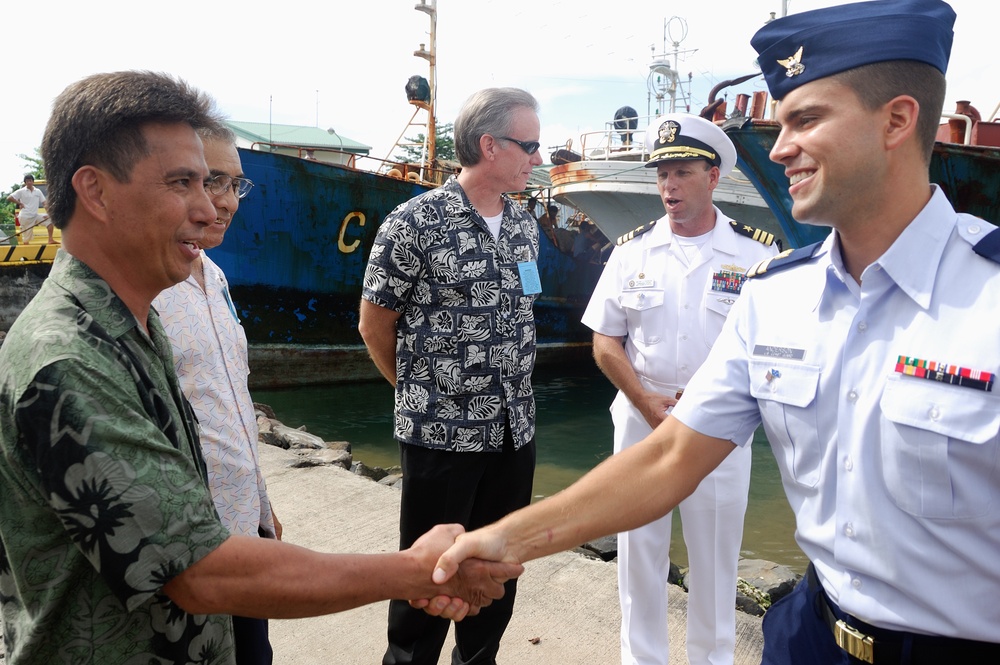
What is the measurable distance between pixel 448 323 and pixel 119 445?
61.8 inches

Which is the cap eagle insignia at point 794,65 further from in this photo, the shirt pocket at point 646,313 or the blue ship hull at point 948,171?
Result: the blue ship hull at point 948,171

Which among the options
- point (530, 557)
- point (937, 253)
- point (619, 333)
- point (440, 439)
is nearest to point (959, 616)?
point (937, 253)

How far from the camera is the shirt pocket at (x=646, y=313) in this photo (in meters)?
3.06

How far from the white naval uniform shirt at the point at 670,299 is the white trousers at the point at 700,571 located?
48 centimetres

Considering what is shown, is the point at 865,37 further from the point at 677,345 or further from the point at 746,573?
the point at 746,573

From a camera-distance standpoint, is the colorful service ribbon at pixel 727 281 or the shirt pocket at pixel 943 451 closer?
the shirt pocket at pixel 943 451

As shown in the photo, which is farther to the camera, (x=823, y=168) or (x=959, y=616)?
(x=823, y=168)

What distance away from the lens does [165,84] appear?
137cm

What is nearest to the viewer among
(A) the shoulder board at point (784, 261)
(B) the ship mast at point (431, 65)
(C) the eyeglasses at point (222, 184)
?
(A) the shoulder board at point (784, 261)

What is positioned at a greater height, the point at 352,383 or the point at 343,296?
the point at 343,296

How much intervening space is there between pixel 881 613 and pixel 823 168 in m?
0.85

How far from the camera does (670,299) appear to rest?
306 centimetres

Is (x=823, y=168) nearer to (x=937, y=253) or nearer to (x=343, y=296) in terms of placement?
(x=937, y=253)

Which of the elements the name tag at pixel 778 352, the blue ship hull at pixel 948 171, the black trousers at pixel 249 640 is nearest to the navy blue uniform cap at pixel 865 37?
the name tag at pixel 778 352
